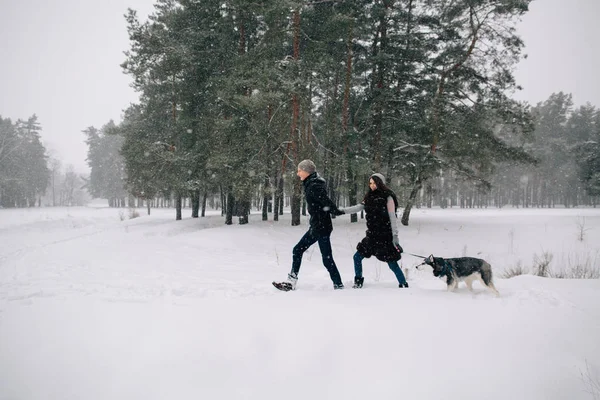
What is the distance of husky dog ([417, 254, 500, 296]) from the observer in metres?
4.41

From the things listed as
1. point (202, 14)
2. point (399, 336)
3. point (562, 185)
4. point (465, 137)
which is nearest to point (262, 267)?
point (399, 336)

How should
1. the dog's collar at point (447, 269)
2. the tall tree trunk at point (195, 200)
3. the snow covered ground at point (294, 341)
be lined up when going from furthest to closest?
1. the tall tree trunk at point (195, 200)
2. the dog's collar at point (447, 269)
3. the snow covered ground at point (294, 341)

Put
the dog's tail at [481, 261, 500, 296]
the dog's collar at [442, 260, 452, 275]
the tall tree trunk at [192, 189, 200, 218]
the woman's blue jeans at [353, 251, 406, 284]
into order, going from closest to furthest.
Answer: the dog's tail at [481, 261, 500, 296] < the dog's collar at [442, 260, 452, 275] < the woman's blue jeans at [353, 251, 406, 284] < the tall tree trunk at [192, 189, 200, 218]

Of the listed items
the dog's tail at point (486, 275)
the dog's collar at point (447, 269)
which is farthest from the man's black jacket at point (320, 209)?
the dog's tail at point (486, 275)

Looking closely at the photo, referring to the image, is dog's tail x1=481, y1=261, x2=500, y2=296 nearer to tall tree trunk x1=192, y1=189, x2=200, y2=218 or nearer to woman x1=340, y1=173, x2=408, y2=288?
woman x1=340, y1=173, x2=408, y2=288

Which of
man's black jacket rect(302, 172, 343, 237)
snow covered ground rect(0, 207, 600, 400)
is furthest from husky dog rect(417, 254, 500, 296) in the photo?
man's black jacket rect(302, 172, 343, 237)

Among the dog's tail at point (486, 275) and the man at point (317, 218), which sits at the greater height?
the man at point (317, 218)

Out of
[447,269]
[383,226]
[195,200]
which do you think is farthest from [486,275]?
[195,200]

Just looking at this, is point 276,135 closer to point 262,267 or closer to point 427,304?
point 262,267

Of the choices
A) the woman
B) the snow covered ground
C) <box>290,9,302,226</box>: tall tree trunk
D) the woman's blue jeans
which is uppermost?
<box>290,9,302,226</box>: tall tree trunk

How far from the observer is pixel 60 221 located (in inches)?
821

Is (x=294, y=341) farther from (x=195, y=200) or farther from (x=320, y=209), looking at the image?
(x=195, y=200)

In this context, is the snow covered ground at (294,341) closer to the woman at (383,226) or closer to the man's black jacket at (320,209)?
the woman at (383,226)

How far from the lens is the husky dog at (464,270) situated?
441cm
